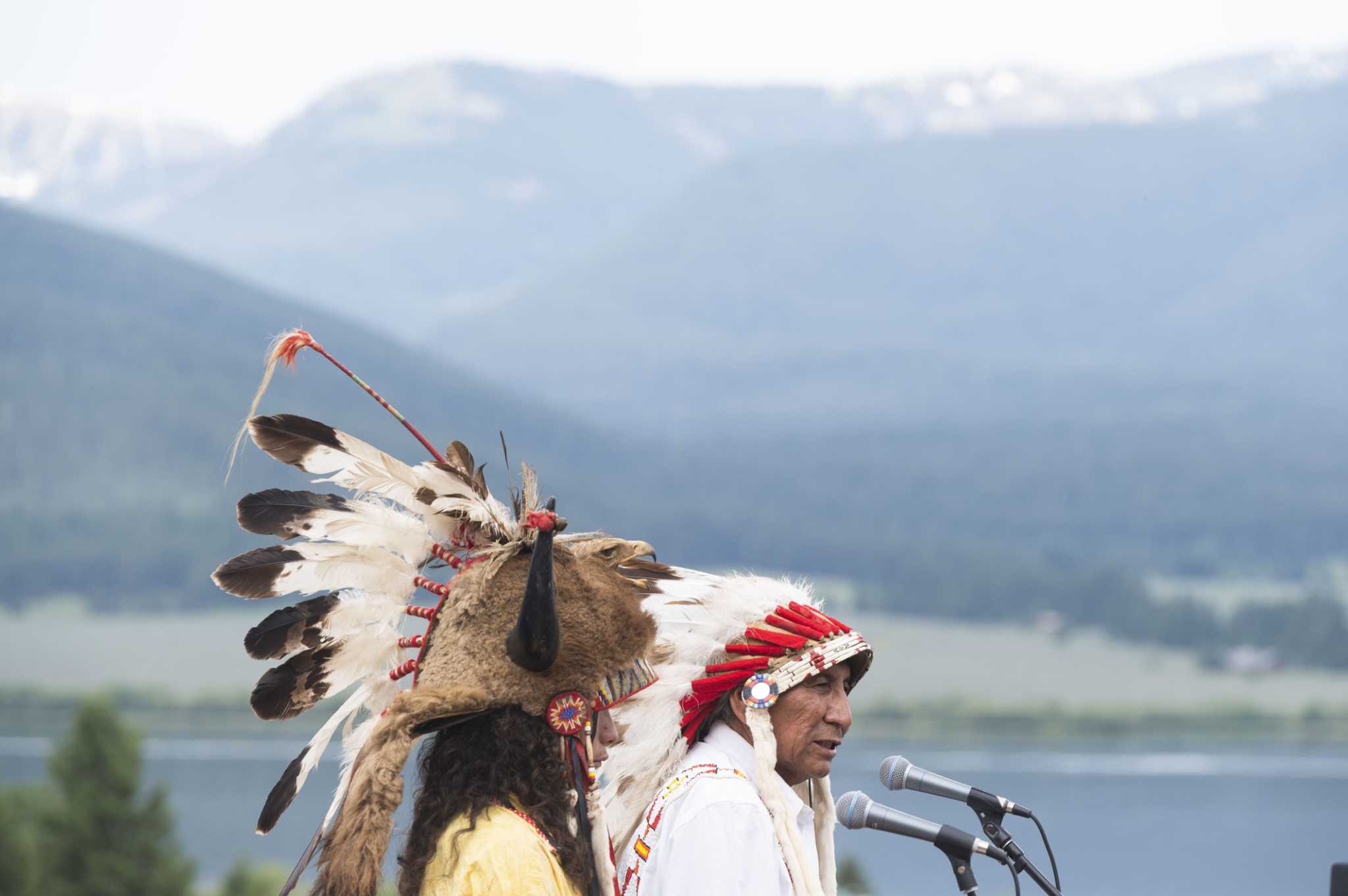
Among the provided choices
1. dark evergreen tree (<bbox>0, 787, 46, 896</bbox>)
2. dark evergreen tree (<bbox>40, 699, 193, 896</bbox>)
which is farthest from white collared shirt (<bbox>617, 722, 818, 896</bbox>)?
dark evergreen tree (<bbox>40, 699, 193, 896</bbox>)

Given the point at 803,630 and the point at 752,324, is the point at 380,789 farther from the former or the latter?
the point at 752,324

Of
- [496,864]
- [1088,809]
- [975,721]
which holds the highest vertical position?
[975,721]

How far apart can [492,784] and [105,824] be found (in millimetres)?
6898

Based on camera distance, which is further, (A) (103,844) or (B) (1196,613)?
(B) (1196,613)

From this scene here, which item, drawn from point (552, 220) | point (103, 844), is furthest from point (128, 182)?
point (103, 844)

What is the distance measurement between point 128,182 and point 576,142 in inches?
780

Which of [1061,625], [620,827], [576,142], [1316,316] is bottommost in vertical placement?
[620,827]

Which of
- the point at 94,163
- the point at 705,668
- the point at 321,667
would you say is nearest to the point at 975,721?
the point at 705,668

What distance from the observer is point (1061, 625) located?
1312 inches

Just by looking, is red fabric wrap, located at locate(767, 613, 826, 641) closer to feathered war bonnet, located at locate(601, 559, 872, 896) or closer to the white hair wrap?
feathered war bonnet, located at locate(601, 559, 872, 896)

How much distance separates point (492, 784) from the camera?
2076mm

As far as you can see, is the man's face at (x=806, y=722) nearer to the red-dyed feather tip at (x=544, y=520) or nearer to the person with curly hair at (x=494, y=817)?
the person with curly hair at (x=494, y=817)

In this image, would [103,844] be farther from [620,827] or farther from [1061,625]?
[1061,625]

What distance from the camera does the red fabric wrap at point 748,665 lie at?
2316 millimetres
